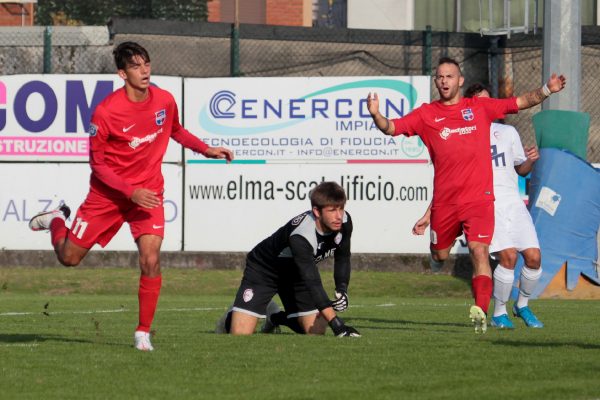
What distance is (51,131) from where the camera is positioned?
2236cm

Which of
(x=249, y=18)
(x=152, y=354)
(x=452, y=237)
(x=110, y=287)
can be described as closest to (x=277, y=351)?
(x=152, y=354)

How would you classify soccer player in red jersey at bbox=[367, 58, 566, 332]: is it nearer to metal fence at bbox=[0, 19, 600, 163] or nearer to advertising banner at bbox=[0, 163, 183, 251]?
advertising banner at bbox=[0, 163, 183, 251]

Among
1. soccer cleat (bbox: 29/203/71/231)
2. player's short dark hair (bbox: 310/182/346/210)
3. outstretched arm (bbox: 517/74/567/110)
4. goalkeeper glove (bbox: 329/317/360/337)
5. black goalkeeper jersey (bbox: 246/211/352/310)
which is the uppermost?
outstretched arm (bbox: 517/74/567/110)

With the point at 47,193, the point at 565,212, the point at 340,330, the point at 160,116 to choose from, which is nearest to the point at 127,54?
the point at 160,116

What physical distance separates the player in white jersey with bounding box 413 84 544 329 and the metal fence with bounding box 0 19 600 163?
33.5 ft

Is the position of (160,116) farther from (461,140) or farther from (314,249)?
(461,140)

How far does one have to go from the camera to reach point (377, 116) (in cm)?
1159

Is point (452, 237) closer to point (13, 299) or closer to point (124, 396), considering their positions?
point (124, 396)

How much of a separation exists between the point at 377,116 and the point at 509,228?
7.81ft

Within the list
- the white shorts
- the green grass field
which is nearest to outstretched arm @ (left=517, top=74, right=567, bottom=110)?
the white shorts

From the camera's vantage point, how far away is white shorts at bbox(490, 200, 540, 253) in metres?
13.3

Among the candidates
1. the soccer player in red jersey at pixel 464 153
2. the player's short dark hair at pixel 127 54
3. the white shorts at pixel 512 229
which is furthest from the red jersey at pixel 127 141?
the white shorts at pixel 512 229

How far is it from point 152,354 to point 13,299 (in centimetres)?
950

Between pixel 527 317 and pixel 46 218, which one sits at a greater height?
pixel 46 218
